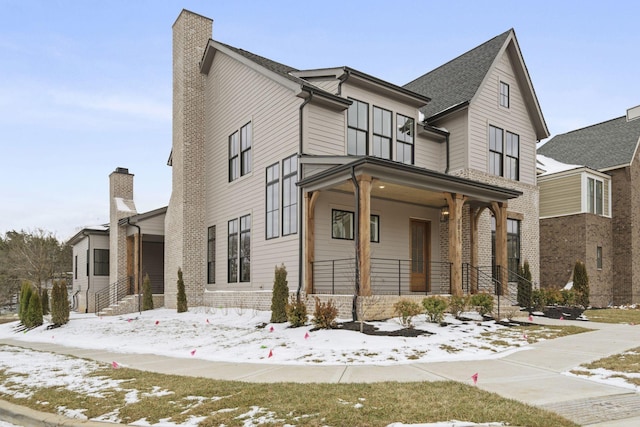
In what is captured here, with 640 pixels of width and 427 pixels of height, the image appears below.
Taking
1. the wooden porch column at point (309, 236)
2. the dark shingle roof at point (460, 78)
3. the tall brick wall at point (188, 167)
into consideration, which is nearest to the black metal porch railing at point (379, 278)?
the wooden porch column at point (309, 236)

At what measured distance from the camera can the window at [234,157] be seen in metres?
18.9

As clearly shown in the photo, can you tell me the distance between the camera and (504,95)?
66.0 ft

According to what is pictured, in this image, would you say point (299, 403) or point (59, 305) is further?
point (59, 305)

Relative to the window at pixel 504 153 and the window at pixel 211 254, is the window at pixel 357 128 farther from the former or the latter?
the window at pixel 211 254

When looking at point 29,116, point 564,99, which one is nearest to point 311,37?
point 29,116

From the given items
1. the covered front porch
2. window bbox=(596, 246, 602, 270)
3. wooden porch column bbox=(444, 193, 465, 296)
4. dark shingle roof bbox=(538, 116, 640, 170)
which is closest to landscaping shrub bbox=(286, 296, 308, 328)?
the covered front porch

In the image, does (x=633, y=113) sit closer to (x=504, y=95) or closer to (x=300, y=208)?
(x=504, y=95)

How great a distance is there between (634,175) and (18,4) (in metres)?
28.0

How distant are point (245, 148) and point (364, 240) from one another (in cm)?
791

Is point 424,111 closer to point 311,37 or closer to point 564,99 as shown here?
point 311,37

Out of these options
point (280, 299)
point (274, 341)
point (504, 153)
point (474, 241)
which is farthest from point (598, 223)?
point (274, 341)

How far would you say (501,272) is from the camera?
16.1m

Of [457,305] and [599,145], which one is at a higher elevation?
[599,145]

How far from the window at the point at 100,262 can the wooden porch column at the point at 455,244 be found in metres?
19.8
